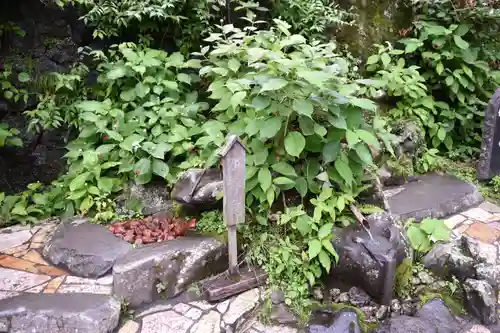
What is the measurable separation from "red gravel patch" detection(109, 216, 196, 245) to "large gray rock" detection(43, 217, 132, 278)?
10 centimetres

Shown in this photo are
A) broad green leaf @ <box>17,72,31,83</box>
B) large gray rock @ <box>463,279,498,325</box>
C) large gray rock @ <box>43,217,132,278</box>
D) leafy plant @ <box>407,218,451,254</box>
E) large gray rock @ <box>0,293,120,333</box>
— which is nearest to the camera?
large gray rock @ <box>0,293,120,333</box>

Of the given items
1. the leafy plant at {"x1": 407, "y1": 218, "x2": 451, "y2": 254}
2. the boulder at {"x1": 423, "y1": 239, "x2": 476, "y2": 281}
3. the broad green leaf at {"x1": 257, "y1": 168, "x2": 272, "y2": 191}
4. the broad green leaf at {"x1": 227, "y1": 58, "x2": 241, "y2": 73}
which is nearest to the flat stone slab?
the leafy plant at {"x1": 407, "y1": 218, "x2": 451, "y2": 254}

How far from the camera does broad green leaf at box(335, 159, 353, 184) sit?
4.42 metres

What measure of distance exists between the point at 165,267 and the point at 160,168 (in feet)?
4.27

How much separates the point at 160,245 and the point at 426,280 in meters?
2.61

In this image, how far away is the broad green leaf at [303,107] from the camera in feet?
13.3

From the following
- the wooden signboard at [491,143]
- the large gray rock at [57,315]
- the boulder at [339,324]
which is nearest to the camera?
the large gray rock at [57,315]

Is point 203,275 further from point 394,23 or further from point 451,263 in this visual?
point 394,23

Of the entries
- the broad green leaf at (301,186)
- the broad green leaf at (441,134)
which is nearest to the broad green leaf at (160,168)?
the broad green leaf at (301,186)

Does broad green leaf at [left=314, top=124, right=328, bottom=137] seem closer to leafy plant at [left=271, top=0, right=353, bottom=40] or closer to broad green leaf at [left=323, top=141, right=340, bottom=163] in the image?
broad green leaf at [left=323, top=141, right=340, bottom=163]

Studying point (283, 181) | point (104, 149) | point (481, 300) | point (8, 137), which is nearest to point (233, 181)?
point (283, 181)

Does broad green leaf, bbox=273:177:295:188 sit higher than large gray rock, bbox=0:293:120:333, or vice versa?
broad green leaf, bbox=273:177:295:188

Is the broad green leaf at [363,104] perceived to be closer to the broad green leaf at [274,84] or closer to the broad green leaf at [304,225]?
the broad green leaf at [274,84]

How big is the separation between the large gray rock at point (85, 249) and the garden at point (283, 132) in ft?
0.57
